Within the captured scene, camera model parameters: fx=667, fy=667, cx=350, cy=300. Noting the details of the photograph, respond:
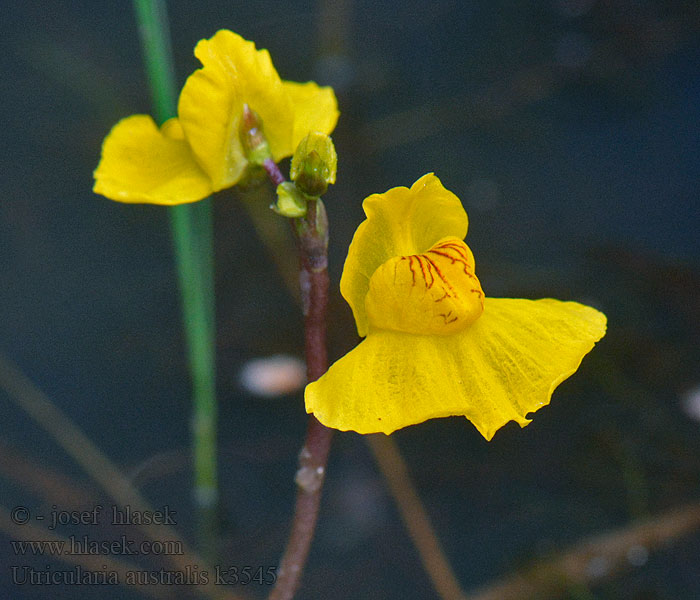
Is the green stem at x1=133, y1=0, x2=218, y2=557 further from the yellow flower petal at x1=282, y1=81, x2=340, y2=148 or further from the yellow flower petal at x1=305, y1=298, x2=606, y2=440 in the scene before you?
the yellow flower petal at x1=305, y1=298, x2=606, y2=440

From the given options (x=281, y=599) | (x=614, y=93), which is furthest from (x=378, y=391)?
(x=614, y=93)

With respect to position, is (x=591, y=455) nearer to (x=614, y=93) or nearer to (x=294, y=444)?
(x=294, y=444)

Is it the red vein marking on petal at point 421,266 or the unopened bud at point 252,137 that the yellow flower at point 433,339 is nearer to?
the red vein marking on petal at point 421,266

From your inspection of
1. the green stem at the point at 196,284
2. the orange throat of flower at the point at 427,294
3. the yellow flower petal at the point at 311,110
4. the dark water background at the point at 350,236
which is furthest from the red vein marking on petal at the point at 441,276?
the dark water background at the point at 350,236

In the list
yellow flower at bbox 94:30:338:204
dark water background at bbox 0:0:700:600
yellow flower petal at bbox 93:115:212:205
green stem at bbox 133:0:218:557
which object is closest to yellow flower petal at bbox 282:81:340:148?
yellow flower at bbox 94:30:338:204

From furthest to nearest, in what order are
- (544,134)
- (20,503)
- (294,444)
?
(544,134), (294,444), (20,503)

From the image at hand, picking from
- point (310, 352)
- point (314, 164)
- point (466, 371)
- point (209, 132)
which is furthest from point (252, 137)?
point (466, 371)

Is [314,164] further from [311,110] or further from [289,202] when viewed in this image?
[311,110]

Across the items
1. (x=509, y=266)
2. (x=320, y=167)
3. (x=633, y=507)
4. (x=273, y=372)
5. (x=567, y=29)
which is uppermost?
(x=567, y=29)
